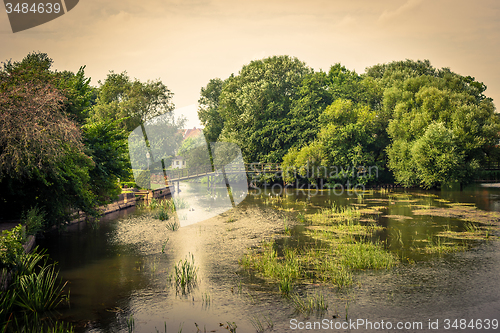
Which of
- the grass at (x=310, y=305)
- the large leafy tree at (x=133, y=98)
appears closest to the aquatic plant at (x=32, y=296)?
the grass at (x=310, y=305)

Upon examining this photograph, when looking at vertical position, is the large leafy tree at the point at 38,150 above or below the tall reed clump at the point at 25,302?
above

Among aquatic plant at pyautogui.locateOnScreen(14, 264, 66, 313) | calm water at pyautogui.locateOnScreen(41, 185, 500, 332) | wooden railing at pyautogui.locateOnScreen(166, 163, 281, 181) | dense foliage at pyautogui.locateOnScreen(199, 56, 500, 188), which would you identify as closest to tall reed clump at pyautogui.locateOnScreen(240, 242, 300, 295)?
calm water at pyautogui.locateOnScreen(41, 185, 500, 332)

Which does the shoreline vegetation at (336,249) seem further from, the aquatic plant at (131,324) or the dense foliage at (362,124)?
the dense foliage at (362,124)

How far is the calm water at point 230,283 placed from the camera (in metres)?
11.0

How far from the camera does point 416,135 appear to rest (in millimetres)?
43531

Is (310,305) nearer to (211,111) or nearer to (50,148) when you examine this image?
(50,148)

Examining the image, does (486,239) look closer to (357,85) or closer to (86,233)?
(86,233)

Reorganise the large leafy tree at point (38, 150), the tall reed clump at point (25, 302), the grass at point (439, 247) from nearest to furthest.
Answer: the tall reed clump at point (25, 302), the large leafy tree at point (38, 150), the grass at point (439, 247)

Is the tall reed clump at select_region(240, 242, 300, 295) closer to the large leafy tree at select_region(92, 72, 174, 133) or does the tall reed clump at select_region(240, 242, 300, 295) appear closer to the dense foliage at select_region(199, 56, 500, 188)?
the dense foliage at select_region(199, 56, 500, 188)

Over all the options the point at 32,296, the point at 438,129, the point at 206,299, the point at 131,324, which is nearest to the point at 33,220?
the point at 32,296

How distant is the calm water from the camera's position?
434 inches

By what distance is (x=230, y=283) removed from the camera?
13.8 m

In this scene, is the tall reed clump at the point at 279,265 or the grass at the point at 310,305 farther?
the tall reed clump at the point at 279,265

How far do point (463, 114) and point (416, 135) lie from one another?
484cm
